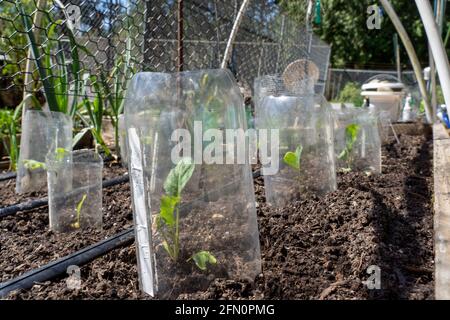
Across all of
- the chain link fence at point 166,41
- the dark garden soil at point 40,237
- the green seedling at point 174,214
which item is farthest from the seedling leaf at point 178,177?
the chain link fence at point 166,41

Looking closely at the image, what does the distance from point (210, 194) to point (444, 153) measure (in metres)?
1.36

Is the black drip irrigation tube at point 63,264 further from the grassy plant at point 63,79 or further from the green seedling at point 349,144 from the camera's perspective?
the green seedling at point 349,144

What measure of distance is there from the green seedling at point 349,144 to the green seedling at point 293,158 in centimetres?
52

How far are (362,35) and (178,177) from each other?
13845 mm

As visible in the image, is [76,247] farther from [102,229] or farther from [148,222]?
[148,222]

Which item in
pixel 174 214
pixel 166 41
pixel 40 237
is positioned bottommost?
pixel 40 237

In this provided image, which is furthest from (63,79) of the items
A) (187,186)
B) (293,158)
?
(187,186)

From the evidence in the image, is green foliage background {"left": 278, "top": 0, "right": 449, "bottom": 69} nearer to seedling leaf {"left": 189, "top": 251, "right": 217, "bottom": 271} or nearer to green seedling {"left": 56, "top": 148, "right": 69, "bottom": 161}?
green seedling {"left": 56, "top": 148, "right": 69, "bottom": 161}

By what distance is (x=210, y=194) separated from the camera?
0.85 m

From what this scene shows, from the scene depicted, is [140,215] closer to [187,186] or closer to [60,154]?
[187,186]

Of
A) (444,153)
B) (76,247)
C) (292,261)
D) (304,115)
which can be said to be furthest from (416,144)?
(76,247)

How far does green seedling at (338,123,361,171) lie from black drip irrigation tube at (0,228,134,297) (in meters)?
1.12

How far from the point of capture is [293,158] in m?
1.37

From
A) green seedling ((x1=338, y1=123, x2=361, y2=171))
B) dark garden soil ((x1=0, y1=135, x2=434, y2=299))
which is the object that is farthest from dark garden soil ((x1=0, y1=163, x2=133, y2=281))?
green seedling ((x1=338, y1=123, x2=361, y2=171))
